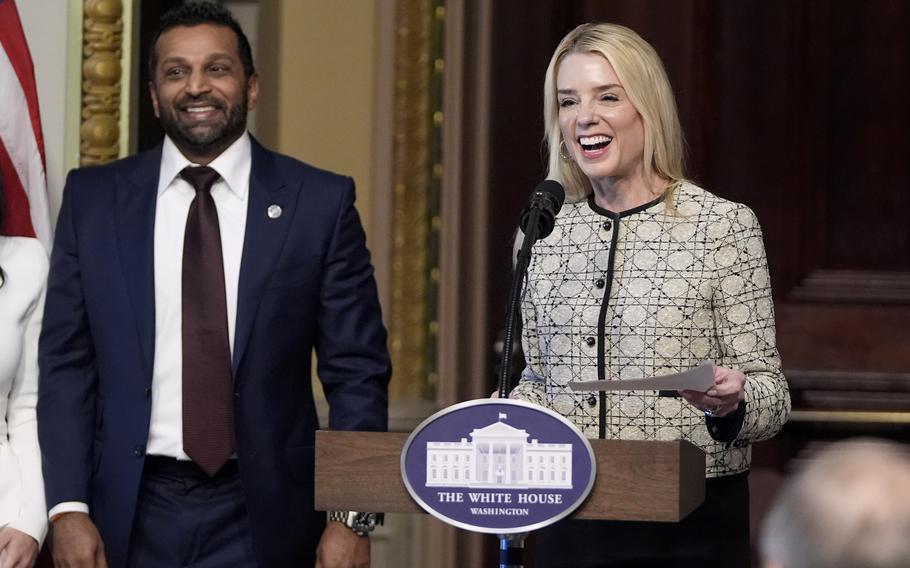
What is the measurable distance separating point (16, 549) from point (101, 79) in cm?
137

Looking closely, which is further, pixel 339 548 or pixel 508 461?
pixel 339 548

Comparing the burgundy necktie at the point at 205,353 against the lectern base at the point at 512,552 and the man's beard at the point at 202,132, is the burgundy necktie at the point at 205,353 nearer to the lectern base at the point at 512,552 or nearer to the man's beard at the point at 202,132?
the man's beard at the point at 202,132

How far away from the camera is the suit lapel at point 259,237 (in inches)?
111

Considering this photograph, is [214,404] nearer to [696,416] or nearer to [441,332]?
[696,416]

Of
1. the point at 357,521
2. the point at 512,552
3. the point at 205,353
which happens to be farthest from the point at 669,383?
the point at 205,353

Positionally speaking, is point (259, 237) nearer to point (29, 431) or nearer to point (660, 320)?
point (29, 431)

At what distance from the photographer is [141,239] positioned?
289 centimetres

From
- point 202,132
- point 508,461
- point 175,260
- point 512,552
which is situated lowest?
point 512,552

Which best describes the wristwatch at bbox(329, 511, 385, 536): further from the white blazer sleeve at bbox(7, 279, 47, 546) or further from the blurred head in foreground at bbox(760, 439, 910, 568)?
the blurred head in foreground at bbox(760, 439, 910, 568)

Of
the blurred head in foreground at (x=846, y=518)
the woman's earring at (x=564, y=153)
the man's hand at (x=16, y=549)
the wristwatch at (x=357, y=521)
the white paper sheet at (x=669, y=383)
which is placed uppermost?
the woman's earring at (x=564, y=153)

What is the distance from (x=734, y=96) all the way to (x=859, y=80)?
0.29 meters

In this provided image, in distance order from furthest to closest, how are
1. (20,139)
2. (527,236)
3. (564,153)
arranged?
(20,139), (564,153), (527,236)

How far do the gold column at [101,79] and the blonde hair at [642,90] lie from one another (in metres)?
1.55

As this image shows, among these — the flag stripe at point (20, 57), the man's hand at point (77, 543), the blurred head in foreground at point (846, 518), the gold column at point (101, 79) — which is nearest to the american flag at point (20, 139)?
the flag stripe at point (20, 57)
